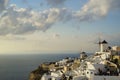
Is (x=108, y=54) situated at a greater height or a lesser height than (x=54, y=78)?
greater

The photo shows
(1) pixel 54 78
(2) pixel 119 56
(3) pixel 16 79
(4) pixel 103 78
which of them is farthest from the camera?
(3) pixel 16 79

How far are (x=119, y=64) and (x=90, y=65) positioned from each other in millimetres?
4075

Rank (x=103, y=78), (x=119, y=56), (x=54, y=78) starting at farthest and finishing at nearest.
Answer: (x=119, y=56), (x=54, y=78), (x=103, y=78)

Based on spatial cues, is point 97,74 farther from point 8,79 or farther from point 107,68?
point 8,79

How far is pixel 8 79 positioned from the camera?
9544 centimetres

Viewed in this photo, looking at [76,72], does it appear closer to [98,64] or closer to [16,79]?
[98,64]

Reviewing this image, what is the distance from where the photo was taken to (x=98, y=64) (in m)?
43.4

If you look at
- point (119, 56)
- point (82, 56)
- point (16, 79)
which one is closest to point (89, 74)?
point (119, 56)

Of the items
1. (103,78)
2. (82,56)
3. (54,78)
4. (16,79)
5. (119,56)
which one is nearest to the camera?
(103,78)

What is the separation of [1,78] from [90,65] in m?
58.6

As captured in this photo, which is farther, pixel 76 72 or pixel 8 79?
pixel 8 79

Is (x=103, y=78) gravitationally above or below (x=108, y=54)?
below

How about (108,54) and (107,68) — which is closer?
(107,68)

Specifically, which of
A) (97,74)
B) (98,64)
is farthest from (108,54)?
(97,74)
